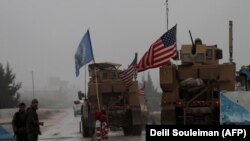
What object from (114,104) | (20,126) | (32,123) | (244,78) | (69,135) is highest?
(244,78)

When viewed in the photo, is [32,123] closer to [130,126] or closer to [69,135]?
[130,126]

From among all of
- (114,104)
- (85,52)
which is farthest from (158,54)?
(114,104)

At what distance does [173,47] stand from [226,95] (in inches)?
106

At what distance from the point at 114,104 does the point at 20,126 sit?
14351mm

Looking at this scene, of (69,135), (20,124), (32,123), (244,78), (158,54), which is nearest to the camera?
(32,123)

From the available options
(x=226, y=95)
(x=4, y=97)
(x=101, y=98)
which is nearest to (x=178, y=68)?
(x=226, y=95)

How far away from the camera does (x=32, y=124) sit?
1471 cm

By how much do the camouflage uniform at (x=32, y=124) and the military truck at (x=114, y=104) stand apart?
46.6ft

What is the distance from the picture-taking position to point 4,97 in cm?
6209

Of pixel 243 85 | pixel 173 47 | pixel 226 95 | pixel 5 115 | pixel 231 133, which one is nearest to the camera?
pixel 231 133

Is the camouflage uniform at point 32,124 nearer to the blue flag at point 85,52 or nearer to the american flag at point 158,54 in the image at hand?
the american flag at point 158,54

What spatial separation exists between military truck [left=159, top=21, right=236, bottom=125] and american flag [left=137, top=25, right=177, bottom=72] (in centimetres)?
234

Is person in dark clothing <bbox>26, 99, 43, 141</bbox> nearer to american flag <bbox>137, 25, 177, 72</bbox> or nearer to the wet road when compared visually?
american flag <bbox>137, 25, 177, 72</bbox>

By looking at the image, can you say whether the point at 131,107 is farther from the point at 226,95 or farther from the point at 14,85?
the point at 14,85
